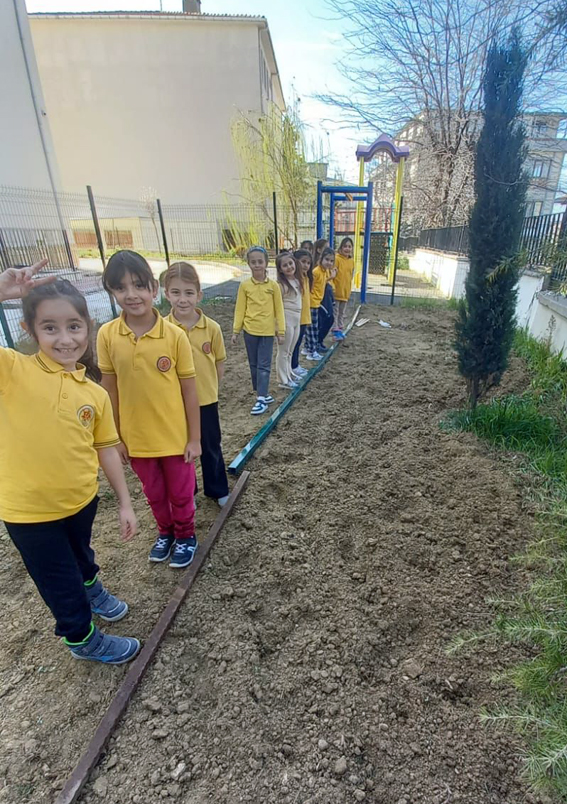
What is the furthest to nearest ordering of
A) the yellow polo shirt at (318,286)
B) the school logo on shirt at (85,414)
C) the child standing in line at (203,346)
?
the yellow polo shirt at (318,286), the child standing in line at (203,346), the school logo on shirt at (85,414)

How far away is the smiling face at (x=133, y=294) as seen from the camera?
1809 millimetres

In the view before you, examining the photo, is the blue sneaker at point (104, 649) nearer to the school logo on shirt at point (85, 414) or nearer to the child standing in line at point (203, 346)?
the school logo on shirt at point (85, 414)

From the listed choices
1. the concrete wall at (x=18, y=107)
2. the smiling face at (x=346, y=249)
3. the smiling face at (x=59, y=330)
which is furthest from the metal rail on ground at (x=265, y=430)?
the concrete wall at (x=18, y=107)

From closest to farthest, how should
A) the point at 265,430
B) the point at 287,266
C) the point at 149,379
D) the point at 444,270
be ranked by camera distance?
1. the point at 149,379
2. the point at 265,430
3. the point at 287,266
4. the point at 444,270

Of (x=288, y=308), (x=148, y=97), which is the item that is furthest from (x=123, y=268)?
(x=148, y=97)

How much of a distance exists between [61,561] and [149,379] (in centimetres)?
83

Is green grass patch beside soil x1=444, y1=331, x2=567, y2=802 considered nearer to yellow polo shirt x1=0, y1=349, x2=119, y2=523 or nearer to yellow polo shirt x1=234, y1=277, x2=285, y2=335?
yellow polo shirt x1=0, y1=349, x2=119, y2=523

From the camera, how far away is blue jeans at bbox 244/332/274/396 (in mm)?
4164

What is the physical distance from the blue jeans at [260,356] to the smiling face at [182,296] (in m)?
1.74

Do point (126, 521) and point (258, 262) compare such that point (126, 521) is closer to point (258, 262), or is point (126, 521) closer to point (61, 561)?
point (61, 561)

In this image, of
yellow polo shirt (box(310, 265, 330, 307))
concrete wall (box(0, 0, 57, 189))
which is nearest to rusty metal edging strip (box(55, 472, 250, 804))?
yellow polo shirt (box(310, 265, 330, 307))

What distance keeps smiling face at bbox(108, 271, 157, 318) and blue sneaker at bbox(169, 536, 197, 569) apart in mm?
1230

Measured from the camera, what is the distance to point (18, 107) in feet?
39.3

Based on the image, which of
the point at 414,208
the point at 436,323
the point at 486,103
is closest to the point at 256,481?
the point at 486,103
